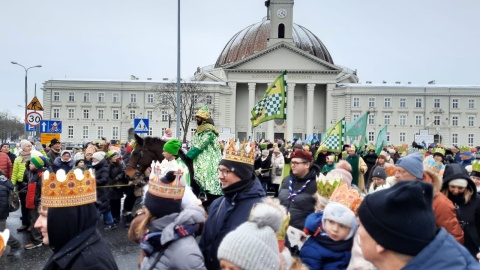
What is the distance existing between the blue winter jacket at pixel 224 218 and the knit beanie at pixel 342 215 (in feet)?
2.01

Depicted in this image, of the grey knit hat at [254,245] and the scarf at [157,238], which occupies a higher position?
the grey knit hat at [254,245]

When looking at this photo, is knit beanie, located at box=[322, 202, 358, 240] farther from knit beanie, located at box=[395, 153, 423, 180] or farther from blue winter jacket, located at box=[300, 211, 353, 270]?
knit beanie, located at box=[395, 153, 423, 180]

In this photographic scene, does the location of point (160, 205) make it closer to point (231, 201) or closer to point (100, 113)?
point (231, 201)

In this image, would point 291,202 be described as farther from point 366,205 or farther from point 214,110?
point 214,110

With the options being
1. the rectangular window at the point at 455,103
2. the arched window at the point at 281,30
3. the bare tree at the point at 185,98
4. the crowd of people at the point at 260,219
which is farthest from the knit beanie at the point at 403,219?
the rectangular window at the point at 455,103

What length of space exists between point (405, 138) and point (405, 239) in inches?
3091

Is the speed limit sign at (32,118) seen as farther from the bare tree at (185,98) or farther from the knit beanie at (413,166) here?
the bare tree at (185,98)

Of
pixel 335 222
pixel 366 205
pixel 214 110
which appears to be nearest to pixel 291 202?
pixel 335 222

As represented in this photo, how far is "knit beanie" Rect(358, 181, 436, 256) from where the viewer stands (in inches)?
80.3

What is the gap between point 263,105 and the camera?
39.2ft

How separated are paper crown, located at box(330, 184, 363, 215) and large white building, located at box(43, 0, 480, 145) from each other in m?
67.9

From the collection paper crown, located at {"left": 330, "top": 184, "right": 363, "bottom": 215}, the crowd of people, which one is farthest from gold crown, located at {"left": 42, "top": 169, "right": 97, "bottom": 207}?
paper crown, located at {"left": 330, "top": 184, "right": 363, "bottom": 215}

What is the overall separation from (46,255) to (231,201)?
5474 mm

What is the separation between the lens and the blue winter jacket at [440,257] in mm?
1985
